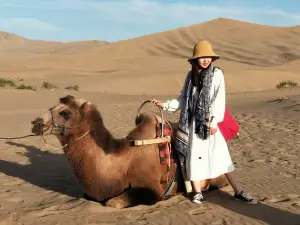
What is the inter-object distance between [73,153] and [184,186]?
1420 mm

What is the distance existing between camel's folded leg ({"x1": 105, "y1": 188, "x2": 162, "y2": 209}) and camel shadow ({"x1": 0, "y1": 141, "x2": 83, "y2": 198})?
1049mm

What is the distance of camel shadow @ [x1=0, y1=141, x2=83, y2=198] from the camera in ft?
21.5

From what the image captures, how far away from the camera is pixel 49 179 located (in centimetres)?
711

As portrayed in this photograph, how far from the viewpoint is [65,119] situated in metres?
5.05

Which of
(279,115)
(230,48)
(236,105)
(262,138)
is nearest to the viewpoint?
(262,138)

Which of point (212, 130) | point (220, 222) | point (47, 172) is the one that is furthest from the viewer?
point (47, 172)

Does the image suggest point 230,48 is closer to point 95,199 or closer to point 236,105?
point 236,105

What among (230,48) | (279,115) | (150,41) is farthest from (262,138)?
(150,41)

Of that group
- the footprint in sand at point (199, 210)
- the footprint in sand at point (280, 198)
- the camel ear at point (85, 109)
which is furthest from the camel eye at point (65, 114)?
the footprint in sand at point (280, 198)

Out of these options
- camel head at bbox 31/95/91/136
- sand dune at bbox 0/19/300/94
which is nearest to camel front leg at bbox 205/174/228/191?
camel head at bbox 31/95/91/136

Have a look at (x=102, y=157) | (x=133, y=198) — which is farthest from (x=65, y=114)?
(x=133, y=198)

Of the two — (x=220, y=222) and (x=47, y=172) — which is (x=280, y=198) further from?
(x=47, y=172)

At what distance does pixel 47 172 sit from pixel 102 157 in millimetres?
2883

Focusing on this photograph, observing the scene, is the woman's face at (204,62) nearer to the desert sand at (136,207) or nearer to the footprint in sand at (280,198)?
the desert sand at (136,207)
